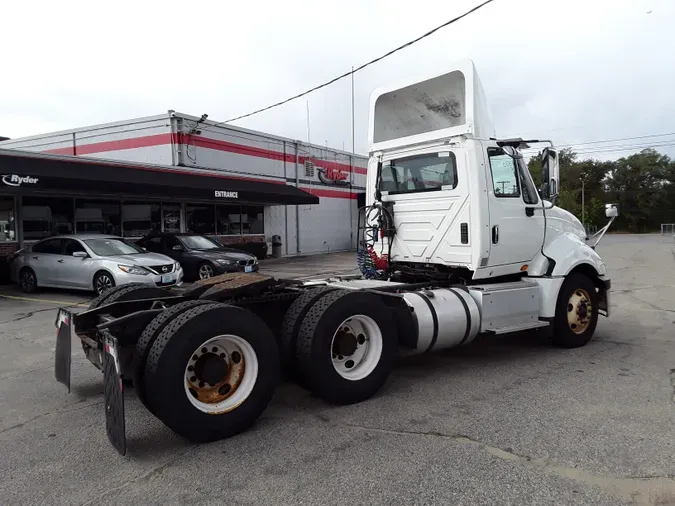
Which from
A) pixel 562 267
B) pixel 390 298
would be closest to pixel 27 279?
pixel 390 298

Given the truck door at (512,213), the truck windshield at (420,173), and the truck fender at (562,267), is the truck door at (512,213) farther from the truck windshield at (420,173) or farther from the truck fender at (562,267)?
the truck windshield at (420,173)

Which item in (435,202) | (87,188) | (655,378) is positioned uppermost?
(87,188)

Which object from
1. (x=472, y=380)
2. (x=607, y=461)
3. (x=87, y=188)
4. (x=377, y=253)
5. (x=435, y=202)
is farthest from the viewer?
(x=87, y=188)

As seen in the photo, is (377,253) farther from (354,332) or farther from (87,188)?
(87,188)

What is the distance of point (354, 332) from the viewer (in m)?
4.65

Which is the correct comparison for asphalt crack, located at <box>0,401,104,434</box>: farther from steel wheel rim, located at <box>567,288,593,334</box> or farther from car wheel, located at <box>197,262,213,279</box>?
car wheel, located at <box>197,262,213,279</box>

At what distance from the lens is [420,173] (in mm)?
6301

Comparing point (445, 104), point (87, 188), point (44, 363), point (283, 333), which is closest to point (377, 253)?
point (445, 104)

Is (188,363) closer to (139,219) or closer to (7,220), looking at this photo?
(7,220)

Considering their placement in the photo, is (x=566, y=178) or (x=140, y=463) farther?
(x=566, y=178)

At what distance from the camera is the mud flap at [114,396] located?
335 centimetres

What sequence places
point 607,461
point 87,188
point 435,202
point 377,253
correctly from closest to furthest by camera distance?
point 607,461 → point 435,202 → point 377,253 → point 87,188

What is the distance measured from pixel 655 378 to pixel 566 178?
279 feet

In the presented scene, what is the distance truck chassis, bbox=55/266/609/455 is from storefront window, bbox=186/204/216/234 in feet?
50.3
